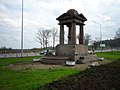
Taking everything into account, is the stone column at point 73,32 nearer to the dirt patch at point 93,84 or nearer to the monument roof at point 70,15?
the monument roof at point 70,15

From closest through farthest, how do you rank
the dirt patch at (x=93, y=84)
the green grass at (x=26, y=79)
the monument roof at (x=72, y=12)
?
the dirt patch at (x=93, y=84)
the green grass at (x=26, y=79)
the monument roof at (x=72, y=12)

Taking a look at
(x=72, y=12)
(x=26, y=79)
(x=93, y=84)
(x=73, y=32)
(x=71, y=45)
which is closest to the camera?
(x=93, y=84)

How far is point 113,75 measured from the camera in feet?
24.2

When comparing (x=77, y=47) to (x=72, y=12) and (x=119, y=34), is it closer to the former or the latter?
(x=72, y=12)

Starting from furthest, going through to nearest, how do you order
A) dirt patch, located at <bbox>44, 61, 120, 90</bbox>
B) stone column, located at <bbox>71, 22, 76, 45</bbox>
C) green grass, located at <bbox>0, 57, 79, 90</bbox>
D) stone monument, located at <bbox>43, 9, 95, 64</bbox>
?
stone column, located at <bbox>71, 22, 76, 45</bbox>, stone monument, located at <bbox>43, 9, 95, 64</bbox>, green grass, located at <bbox>0, 57, 79, 90</bbox>, dirt patch, located at <bbox>44, 61, 120, 90</bbox>

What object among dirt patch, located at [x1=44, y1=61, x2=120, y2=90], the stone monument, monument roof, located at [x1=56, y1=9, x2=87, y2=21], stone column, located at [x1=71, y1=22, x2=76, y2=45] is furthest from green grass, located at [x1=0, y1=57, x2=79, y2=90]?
monument roof, located at [x1=56, y1=9, x2=87, y2=21]

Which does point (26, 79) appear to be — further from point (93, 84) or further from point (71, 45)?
point (71, 45)

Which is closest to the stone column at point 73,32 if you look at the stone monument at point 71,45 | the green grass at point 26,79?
the stone monument at point 71,45

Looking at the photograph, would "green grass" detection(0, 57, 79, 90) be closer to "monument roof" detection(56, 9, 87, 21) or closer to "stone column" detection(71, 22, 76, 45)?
"stone column" detection(71, 22, 76, 45)

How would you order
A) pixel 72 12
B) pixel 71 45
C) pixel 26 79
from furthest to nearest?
pixel 72 12 < pixel 71 45 < pixel 26 79

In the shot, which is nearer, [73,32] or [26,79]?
[26,79]

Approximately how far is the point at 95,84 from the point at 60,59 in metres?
13.0

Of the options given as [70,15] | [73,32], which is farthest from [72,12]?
[73,32]

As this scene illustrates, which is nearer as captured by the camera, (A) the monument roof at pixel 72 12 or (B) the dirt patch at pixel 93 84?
(B) the dirt patch at pixel 93 84
